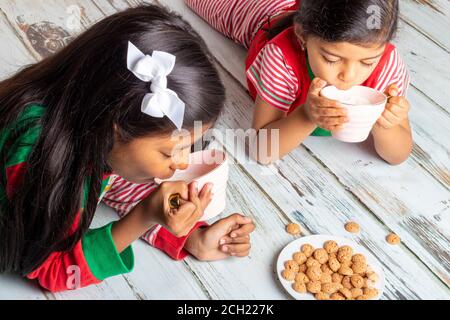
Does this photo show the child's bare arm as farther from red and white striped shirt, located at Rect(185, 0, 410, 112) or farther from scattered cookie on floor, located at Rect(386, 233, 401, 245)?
scattered cookie on floor, located at Rect(386, 233, 401, 245)

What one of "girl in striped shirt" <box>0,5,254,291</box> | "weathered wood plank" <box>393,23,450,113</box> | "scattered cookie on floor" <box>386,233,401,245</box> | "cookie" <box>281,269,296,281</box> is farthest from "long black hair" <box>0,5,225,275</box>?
"weathered wood plank" <box>393,23,450,113</box>

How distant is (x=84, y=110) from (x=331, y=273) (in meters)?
0.54

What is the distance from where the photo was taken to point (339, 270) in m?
1.21

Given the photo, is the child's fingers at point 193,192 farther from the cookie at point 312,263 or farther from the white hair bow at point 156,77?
the cookie at point 312,263

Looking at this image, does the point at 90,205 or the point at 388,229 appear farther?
the point at 388,229

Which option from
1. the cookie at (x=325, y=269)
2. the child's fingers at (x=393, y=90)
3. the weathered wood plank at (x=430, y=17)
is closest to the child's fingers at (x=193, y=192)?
the cookie at (x=325, y=269)

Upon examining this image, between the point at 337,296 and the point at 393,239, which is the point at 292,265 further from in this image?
the point at 393,239

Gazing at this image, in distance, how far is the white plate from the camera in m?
1.17

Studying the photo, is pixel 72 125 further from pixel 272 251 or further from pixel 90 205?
pixel 272 251

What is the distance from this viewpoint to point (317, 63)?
4.03 ft

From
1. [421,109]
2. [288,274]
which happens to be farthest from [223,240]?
[421,109]

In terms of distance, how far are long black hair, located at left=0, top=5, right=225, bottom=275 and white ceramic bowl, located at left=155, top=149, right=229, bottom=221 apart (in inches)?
3.6

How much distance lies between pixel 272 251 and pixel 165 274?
0.68 feet

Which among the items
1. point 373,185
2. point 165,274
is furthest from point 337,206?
point 165,274
